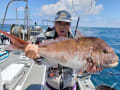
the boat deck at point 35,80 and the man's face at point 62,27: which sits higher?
the man's face at point 62,27

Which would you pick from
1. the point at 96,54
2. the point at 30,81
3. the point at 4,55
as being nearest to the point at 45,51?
the point at 96,54

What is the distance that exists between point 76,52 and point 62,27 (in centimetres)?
54

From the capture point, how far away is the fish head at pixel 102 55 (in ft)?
5.16

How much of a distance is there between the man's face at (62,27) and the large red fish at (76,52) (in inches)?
14.9

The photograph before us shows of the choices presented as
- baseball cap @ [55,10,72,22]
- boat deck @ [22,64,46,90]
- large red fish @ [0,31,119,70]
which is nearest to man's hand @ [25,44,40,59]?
large red fish @ [0,31,119,70]

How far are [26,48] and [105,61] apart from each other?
42.9 inches

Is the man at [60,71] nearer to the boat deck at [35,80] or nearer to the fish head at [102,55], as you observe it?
the fish head at [102,55]

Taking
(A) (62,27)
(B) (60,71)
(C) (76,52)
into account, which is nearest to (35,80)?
(B) (60,71)

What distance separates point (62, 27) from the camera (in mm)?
1898

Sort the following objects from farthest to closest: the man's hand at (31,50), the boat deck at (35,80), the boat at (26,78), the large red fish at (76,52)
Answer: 1. the boat deck at (35,80)
2. the boat at (26,78)
3. the large red fish at (76,52)
4. the man's hand at (31,50)

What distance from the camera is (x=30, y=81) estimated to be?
11.2 ft

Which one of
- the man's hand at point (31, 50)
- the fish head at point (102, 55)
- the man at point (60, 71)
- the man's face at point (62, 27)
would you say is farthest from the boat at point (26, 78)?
the fish head at point (102, 55)

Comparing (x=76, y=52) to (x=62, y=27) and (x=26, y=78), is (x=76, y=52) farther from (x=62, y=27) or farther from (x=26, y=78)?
(x=26, y=78)

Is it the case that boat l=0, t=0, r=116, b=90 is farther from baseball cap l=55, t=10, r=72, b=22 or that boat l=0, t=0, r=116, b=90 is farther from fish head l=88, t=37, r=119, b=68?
fish head l=88, t=37, r=119, b=68
